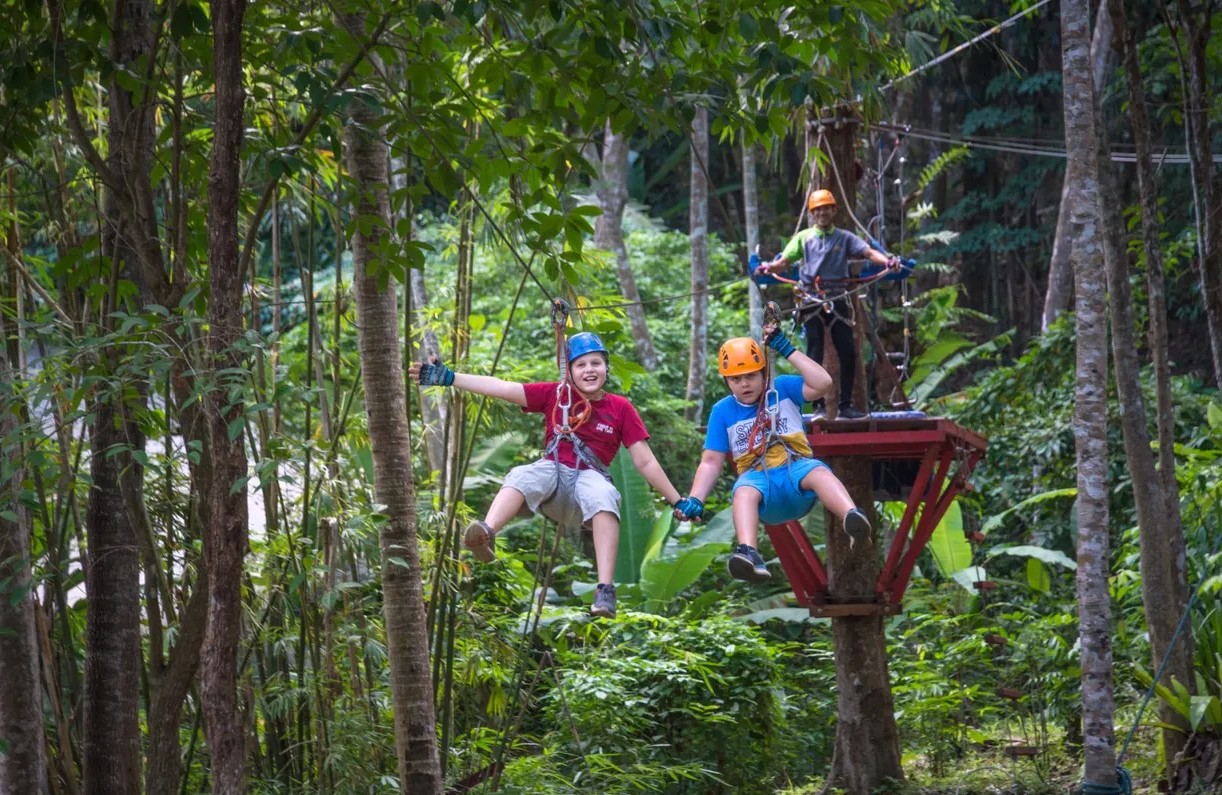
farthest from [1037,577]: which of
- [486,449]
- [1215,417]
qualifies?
[486,449]

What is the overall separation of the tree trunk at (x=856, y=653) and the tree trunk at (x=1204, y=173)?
187 cm

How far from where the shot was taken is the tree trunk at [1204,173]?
729 cm

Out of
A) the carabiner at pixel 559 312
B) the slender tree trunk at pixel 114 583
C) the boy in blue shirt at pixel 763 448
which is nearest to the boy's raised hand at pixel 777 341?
A: the boy in blue shirt at pixel 763 448

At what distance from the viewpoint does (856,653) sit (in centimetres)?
825

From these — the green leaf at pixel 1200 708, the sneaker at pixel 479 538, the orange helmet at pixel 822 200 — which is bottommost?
the green leaf at pixel 1200 708

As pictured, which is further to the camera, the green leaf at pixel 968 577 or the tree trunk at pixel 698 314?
the tree trunk at pixel 698 314

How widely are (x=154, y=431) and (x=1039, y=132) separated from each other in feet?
51.1

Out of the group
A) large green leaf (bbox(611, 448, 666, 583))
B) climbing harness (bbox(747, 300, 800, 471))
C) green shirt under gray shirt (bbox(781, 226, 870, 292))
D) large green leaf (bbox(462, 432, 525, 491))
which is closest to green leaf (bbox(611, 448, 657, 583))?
large green leaf (bbox(611, 448, 666, 583))

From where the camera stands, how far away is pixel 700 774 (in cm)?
841

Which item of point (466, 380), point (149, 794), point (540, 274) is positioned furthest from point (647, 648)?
point (149, 794)

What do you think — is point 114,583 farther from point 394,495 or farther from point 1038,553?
point 1038,553

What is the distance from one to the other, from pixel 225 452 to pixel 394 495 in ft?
Answer: 5.57

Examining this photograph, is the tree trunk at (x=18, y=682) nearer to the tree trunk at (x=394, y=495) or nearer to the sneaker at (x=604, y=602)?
the tree trunk at (x=394, y=495)

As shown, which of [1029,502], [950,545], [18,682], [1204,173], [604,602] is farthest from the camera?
[950,545]
